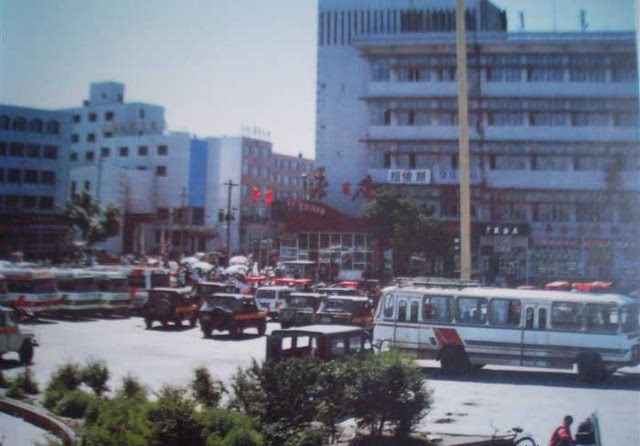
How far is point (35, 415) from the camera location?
23.1ft

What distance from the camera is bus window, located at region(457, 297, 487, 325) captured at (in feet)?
37.2

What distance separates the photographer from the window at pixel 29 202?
8.65 metres

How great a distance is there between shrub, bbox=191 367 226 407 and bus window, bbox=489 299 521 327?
601 cm

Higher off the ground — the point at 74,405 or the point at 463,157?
the point at 463,157

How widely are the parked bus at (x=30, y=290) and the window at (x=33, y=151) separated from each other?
5.55ft


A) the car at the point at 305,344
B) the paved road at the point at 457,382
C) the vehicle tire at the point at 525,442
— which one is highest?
the car at the point at 305,344

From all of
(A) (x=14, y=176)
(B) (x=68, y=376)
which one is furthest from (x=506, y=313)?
(A) (x=14, y=176)

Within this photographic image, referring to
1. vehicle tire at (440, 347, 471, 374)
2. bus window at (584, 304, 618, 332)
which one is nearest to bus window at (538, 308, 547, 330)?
bus window at (584, 304, 618, 332)

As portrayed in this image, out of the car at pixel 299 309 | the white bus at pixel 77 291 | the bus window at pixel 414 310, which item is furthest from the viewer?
the car at pixel 299 309

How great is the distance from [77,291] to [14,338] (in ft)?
4.97

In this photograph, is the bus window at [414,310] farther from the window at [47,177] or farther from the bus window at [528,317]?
the window at [47,177]

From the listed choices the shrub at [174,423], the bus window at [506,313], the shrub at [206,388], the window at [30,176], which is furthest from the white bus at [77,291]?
the bus window at [506,313]

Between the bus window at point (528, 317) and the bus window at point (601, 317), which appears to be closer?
the bus window at point (601, 317)

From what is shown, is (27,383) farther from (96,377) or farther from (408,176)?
(408,176)
